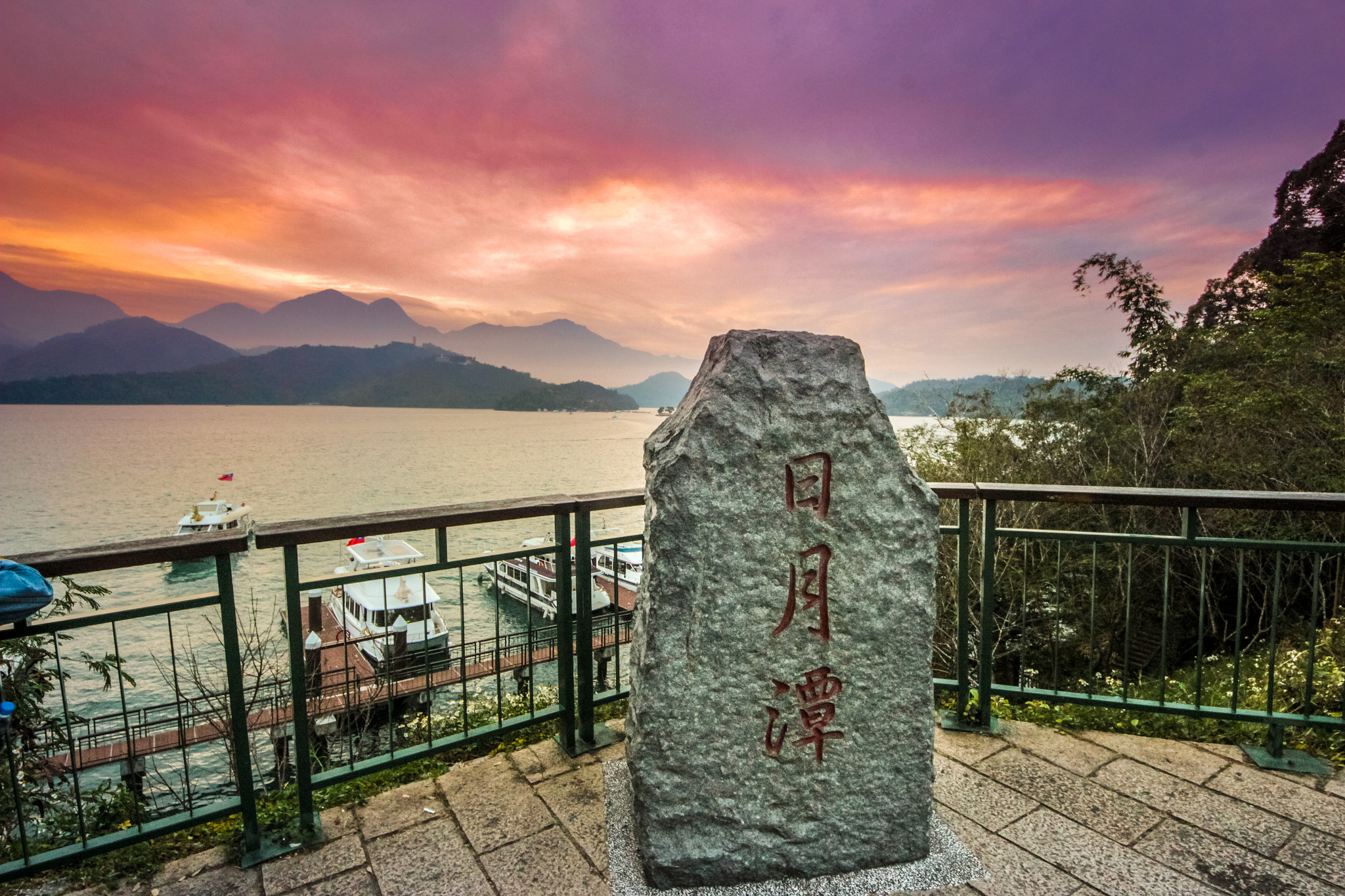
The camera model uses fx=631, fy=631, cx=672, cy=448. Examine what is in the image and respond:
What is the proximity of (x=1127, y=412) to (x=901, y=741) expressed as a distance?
1625 cm

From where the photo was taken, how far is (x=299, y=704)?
7.87 feet

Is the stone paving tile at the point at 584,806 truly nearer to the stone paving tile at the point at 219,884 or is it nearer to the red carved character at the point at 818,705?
the red carved character at the point at 818,705

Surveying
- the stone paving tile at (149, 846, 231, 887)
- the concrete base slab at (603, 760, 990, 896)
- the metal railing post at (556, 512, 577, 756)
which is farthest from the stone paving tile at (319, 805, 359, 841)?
the concrete base slab at (603, 760, 990, 896)

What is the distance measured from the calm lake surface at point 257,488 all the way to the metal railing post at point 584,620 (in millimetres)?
1083

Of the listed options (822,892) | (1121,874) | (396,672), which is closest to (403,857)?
(396,672)

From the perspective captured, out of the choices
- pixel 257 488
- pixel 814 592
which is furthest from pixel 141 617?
pixel 257 488

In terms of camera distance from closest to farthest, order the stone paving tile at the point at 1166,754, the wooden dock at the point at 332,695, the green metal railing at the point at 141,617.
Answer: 1. the green metal railing at the point at 141,617
2. the stone paving tile at the point at 1166,754
3. the wooden dock at the point at 332,695

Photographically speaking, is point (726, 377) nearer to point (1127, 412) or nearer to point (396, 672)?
point (396, 672)

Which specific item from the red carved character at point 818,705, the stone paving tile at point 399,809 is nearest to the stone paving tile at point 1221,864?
the red carved character at point 818,705

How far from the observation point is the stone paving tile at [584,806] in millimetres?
2395

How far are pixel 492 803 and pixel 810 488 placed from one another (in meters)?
1.90

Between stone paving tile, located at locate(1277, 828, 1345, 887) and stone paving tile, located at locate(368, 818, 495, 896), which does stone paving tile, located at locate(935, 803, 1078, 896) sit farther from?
stone paving tile, located at locate(368, 818, 495, 896)

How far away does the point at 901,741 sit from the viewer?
2.22 m

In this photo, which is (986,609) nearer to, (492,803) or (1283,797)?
(1283,797)
